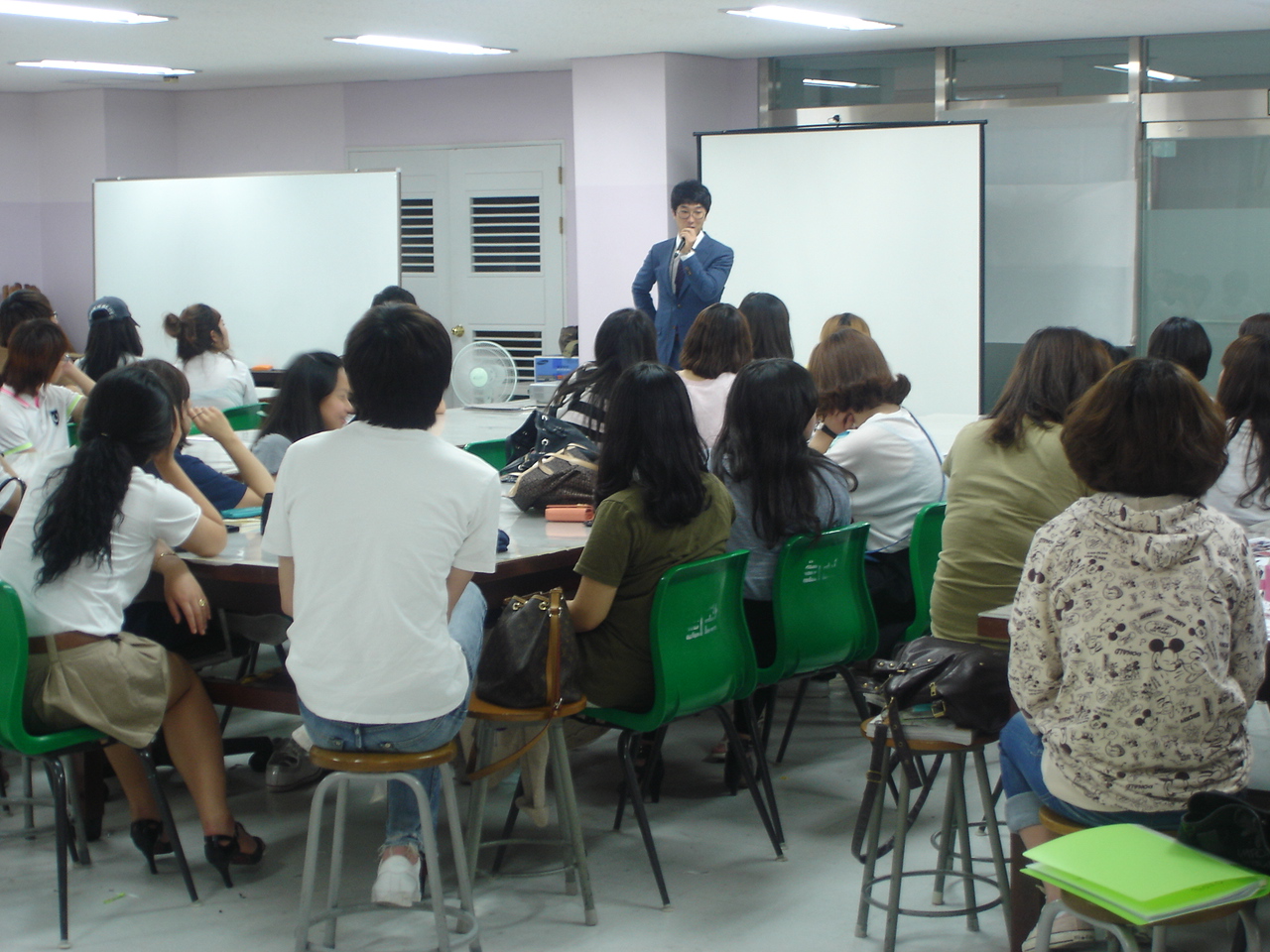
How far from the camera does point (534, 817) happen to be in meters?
2.95

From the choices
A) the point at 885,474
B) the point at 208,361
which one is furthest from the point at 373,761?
the point at 208,361

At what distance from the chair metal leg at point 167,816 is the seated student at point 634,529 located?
0.90m

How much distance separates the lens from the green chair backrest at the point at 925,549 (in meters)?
3.37

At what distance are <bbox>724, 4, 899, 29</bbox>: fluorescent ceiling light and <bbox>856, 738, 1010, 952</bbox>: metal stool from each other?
4.36 m

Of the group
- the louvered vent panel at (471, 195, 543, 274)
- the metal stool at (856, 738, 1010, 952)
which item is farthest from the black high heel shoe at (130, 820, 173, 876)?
the louvered vent panel at (471, 195, 543, 274)

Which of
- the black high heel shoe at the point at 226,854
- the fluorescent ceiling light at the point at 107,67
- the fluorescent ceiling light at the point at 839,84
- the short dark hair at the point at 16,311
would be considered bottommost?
the black high heel shoe at the point at 226,854

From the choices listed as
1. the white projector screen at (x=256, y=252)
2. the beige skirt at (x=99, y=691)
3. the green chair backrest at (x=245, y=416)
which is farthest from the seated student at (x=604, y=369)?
the white projector screen at (x=256, y=252)

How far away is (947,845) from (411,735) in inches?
43.3

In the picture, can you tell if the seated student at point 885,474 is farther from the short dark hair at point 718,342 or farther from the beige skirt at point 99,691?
the beige skirt at point 99,691

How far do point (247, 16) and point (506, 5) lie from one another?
4.11ft

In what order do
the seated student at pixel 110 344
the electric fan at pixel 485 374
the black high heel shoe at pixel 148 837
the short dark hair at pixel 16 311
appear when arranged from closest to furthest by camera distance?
the black high heel shoe at pixel 148 837, the seated student at pixel 110 344, the short dark hair at pixel 16 311, the electric fan at pixel 485 374

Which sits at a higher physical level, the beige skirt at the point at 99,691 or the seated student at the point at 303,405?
the seated student at the point at 303,405

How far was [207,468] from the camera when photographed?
3.70 metres

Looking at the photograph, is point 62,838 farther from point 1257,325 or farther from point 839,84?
point 839,84
